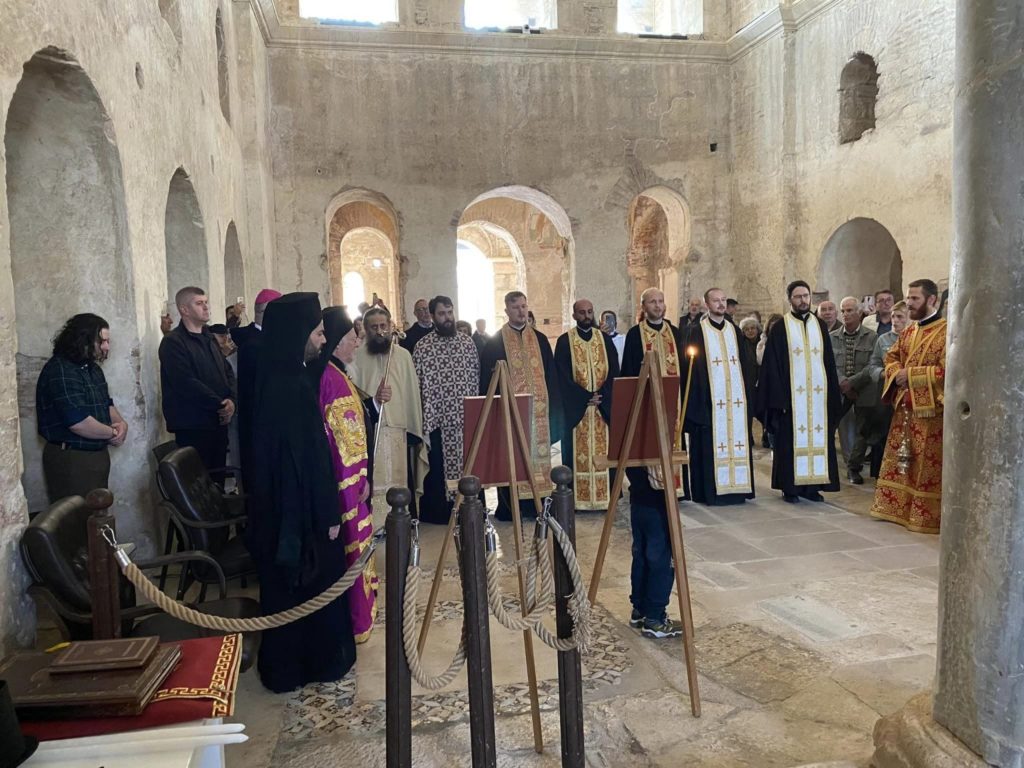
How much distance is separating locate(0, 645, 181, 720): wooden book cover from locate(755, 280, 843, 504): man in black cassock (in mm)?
5799

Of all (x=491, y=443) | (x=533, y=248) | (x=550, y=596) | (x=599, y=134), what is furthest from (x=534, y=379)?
(x=533, y=248)

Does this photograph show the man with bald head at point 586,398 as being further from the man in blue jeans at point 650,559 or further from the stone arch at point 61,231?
the stone arch at point 61,231

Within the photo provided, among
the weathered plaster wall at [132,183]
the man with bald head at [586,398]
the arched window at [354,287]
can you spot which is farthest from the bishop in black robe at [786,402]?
the arched window at [354,287]

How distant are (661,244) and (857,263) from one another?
6.64 metres

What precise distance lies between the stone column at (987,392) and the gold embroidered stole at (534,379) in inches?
173

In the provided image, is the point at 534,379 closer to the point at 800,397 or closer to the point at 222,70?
the point at 800,397

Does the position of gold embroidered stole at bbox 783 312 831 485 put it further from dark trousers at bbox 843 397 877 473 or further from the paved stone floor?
the paved stone floor

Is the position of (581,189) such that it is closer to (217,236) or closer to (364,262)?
(217,236)

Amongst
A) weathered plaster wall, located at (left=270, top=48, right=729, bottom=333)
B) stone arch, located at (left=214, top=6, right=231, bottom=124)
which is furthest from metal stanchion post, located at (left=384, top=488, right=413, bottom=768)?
weathered plaster wall, located at (left=270, top=48, right=729, bottom=333)

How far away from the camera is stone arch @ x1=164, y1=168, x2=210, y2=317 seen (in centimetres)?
709

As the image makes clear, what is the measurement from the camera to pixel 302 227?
12625 mm

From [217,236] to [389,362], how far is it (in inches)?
132

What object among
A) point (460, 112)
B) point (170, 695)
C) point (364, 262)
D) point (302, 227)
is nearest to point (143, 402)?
point (170, 695)

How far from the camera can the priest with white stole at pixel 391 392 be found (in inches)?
231
